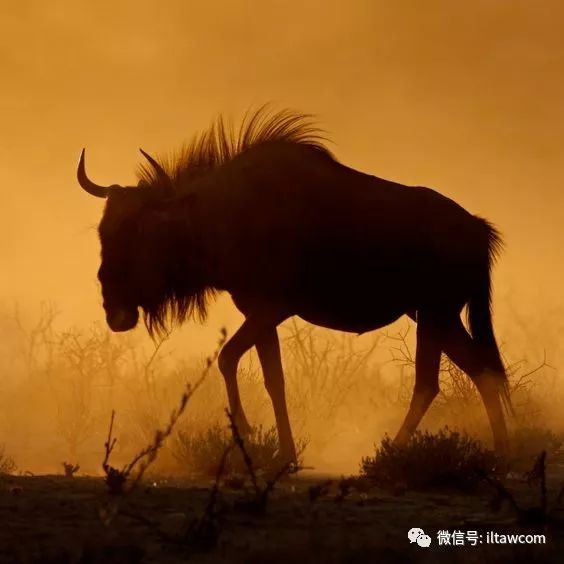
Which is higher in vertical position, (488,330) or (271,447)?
(488,330)

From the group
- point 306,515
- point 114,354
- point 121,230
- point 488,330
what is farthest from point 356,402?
point 306,515

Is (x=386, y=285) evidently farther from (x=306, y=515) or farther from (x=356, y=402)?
(x=356, y=402)

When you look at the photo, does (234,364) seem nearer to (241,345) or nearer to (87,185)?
(241,345)

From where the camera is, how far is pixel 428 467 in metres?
6.36

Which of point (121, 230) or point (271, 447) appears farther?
point (121, 230)

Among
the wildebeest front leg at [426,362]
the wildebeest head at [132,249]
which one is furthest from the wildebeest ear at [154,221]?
the wildebeest front leg at [426,362]

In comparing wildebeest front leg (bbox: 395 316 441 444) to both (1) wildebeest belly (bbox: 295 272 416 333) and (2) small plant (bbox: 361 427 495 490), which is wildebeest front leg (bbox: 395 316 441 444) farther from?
(2) small plant (bbox: 361 427 495 490)

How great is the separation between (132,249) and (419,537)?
4718mm

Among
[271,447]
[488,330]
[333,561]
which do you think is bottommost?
[333,561]

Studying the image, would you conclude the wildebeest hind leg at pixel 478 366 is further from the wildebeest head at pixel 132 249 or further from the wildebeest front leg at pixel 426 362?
the wildebeest head at pixel 132 249

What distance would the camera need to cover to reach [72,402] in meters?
18.9

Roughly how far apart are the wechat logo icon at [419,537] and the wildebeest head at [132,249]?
4.40 meters

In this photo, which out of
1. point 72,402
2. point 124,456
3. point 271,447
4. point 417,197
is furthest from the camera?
point 72,402

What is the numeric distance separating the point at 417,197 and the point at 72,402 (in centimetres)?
1221
